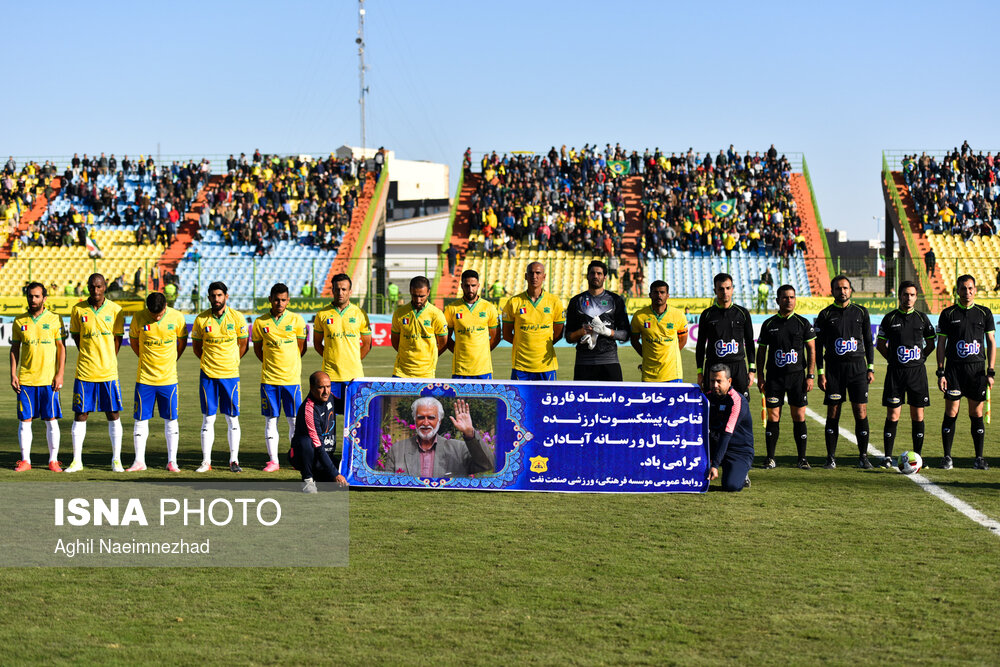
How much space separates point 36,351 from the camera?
11.3 metres

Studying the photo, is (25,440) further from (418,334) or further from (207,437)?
(418,334)

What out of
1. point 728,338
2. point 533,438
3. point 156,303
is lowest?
point 533,438

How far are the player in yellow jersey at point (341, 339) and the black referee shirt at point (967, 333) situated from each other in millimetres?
6232

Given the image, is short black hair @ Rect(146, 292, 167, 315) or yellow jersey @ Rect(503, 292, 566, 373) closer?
short black hair @ Rect(146, 292, 167, 315)

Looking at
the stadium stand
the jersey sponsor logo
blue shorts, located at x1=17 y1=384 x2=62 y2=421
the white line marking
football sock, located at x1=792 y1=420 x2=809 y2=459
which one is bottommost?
the white line marking

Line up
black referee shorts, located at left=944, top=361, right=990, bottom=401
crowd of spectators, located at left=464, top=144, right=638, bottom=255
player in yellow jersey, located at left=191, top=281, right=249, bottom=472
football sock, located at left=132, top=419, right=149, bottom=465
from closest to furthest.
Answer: football sock, located at left=132, top=419, right=149, bottom=465 < player in yellow jersey, located at left=191, top=281, right=249, bottom=472 < black referee shorts, located at left=944, top=361, right=990, bottom=401 < crowd of spectators, located at left=464, top=144, right=638, bottom=255

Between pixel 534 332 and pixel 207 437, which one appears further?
pixel 534 332

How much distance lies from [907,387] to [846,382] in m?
0.65

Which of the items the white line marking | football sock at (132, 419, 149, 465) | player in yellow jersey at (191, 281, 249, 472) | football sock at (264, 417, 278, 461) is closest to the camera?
the white line marking

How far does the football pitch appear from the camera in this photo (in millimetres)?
5641

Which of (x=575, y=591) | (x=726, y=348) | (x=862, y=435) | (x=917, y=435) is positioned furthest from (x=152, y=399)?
(x=917, y=435)

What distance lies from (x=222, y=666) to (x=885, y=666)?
3.28 m

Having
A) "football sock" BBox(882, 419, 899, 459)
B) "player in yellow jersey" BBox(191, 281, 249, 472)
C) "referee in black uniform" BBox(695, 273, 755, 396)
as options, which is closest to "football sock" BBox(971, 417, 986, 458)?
"football sock" BBox(882, 419, 899, 459)

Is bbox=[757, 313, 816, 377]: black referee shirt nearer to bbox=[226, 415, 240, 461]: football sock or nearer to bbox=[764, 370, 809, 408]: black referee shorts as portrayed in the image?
bbox=[764, 370, 809, 408]: black referee shorts
